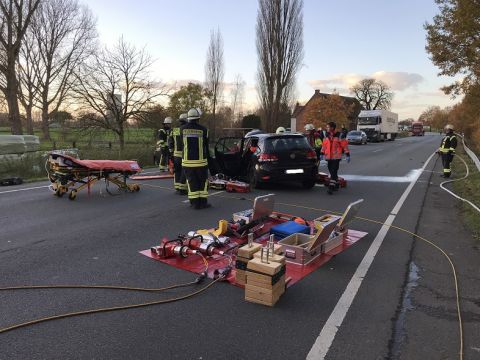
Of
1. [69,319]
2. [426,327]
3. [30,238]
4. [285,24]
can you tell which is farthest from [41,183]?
[285,24]

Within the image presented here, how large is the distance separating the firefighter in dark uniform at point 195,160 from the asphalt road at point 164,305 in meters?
0.88

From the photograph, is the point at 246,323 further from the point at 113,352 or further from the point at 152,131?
the point at 152,131

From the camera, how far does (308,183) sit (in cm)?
1171

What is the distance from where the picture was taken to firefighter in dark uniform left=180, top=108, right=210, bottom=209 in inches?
331

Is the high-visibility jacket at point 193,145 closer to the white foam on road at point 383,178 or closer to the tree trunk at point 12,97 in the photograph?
the white foam on road at point 383,178

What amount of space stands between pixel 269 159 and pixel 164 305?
7.33m

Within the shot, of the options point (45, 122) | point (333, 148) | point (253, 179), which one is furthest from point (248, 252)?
point (45, 122)

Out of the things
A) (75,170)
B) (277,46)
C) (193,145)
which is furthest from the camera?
(277,46)

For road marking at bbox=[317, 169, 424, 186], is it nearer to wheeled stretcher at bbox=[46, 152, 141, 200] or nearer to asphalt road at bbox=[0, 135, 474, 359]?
asphalt road at bbox=[0, 135, 474, 359]

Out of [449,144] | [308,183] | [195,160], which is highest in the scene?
[449,144]

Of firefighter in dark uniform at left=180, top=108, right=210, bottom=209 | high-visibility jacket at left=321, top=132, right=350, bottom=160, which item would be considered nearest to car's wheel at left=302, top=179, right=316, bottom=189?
high-visibility jacket at left=321, top=132, right=350, bottom=160

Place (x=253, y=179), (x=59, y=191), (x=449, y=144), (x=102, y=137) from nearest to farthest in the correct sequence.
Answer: (x=59, y=191) < (x=253, y=179) < (x=449, y=144) < (x=102, y=137)

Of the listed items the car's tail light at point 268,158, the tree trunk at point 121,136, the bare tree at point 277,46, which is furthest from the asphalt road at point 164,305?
the bare tree at point 277,46

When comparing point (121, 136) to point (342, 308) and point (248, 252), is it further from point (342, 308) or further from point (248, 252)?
point (342, 308)
